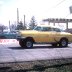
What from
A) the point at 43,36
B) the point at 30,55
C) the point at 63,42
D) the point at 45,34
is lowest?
the point at 30,55

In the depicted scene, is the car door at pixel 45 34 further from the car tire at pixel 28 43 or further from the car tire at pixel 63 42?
the car tire at pixel 63 42

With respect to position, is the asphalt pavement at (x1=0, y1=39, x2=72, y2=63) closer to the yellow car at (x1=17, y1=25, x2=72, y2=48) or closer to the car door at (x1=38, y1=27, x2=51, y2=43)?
the yellow car at (x1=17, y1=25, x2=72, y2=48)

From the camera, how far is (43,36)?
20547mm

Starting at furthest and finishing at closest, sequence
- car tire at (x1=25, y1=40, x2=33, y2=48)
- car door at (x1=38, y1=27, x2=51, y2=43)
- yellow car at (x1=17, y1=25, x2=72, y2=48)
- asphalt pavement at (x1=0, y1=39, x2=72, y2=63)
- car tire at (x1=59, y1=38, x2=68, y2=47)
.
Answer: car tire at (x1=59, y1=38, x2=68, y2=47)
car door at (x1=38, y1=27, x2=51, y2=43)
car tire at (x1=25, y1=40, x2=33, y2=48)
yellow car at (x1=17, y1=25, x2=72, y2=48)
asphalt pavement at (x1=0, y1=39, x2=72, y2=63)

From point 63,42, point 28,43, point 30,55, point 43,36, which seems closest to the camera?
point 30,55

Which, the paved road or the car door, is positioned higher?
the car door

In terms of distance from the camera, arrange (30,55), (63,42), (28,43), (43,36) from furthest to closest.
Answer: (63,42) < (43,36) < (28,43) < (30,55)

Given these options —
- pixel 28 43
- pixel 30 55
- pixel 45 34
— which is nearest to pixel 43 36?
pixel 45 34

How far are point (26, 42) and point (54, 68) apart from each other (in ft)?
33.2

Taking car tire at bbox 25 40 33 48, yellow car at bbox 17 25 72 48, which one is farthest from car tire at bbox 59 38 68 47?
car tire at bbox 25 40 33 48

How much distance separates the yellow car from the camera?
19.8 meters

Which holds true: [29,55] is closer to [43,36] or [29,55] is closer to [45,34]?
[43,36]

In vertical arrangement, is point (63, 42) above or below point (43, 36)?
below

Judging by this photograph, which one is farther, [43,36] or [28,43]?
[43,36]
